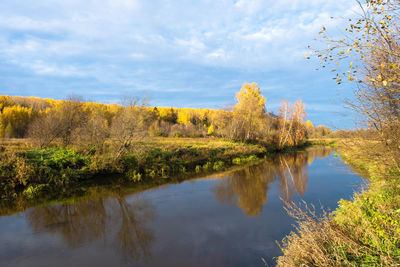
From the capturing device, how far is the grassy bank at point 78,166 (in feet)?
37.9

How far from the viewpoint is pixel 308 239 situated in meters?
4.28

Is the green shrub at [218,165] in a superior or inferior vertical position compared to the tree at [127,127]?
inferior

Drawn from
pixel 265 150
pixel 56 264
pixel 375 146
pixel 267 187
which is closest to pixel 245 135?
pixel 265 150

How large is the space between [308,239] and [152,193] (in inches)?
→ 381

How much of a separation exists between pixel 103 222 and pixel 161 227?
7.18 ft

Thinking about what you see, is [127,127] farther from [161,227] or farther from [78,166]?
[161,227]

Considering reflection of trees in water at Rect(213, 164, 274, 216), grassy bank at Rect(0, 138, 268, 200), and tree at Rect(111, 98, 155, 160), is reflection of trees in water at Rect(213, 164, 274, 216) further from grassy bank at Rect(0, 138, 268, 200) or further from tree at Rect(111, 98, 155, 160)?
tree at Rect(111, 98, 155, 160)

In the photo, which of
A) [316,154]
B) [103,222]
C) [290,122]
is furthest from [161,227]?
[290,122]

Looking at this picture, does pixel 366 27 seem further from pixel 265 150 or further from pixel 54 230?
pixel 265 150

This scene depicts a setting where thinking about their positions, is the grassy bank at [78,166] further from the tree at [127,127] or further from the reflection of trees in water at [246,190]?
the reflection of trees in water at [246,190]

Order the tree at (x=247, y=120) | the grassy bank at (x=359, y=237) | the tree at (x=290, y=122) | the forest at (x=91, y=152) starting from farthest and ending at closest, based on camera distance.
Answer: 1. the tree at (x=290, y=122)
2. the tree at (x=247, y=120)
3. the forest at (x=91, y=152)
4. the grassy bank at (x=359, y=237)

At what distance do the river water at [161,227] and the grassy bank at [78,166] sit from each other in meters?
2.37

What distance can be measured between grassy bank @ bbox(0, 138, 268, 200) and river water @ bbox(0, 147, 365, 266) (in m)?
2.37

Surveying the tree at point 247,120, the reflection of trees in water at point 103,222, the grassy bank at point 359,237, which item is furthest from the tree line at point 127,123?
the reflection of trees in water at point 103,222
